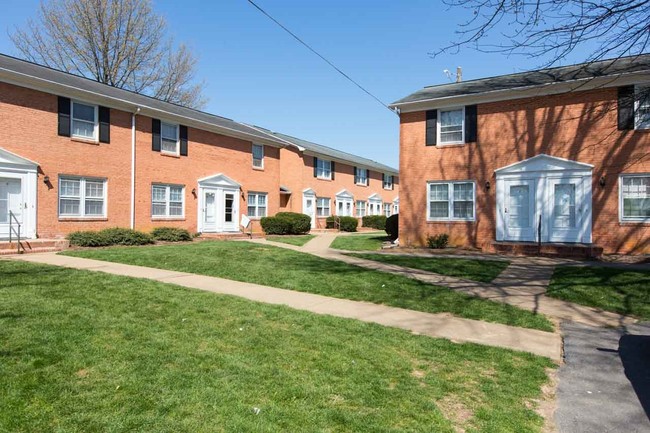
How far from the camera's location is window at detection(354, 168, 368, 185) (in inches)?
1538

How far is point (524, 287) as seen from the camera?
31.3ft

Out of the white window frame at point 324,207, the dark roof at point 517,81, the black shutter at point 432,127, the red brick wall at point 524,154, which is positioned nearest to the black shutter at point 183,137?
the dark roof at point 517,81

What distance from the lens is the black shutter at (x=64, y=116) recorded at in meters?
16.7

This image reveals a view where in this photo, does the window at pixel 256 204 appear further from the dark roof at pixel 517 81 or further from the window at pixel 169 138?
the dark roof at pixel 517 81

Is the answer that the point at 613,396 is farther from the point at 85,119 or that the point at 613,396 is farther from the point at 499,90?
the point at 85,119

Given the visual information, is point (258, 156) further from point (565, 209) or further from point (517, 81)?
point (565, 209)

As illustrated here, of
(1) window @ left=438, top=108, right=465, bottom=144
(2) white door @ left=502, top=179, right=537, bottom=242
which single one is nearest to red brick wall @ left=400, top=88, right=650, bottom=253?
(1) window @ left=438, top=108, right=465, bottom=144

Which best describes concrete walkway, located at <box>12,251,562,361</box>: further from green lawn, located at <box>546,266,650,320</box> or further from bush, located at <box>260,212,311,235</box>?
bush, located at <box>260,212,311,235</box>

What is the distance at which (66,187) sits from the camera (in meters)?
17.0

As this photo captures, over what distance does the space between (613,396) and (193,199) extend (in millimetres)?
20671

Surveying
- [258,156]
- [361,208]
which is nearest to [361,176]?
[361,208]

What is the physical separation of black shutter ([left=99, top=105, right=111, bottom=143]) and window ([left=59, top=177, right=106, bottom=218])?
174 centimetres

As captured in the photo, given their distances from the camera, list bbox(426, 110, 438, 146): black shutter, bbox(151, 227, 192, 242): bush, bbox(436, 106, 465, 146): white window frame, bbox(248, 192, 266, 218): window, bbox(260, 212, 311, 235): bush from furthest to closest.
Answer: bbox(248, 192, 266, 218): window → bbox(260, 212, 311, 235): bush → bbox(151, 227, 192, 242): bush → bbox(426, 110, 438, 146): black shutter → bbox(436, 106, 465, 146): white window frame

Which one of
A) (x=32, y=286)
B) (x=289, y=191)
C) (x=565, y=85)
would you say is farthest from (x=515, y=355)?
(x=289, y=191)
